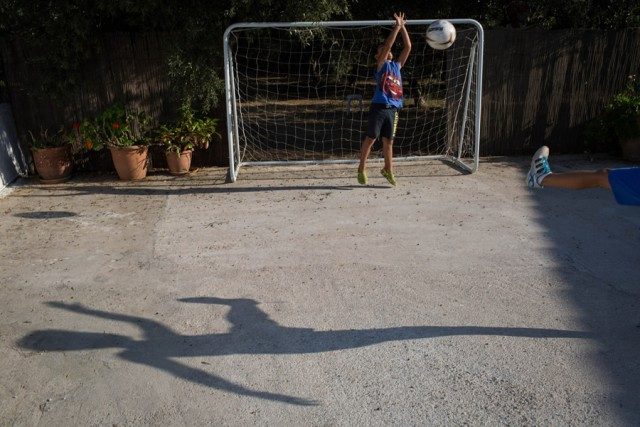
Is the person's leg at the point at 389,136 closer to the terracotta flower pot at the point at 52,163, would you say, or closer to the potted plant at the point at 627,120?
the potted plant at the point at 627,120

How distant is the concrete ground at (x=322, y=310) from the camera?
118 inches

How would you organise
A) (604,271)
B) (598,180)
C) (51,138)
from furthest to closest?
(51,138) < (604,271) < (598,180)

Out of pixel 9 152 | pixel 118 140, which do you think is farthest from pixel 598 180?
pixel 9 152

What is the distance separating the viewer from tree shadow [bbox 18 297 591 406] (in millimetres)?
3457

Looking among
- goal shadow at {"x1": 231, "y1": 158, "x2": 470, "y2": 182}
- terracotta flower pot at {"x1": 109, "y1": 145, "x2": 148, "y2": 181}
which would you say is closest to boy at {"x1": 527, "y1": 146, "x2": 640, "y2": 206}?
Answer: goal shadow at {"x1": 231, "y1": 158, "x2": 470, "y2": 182}

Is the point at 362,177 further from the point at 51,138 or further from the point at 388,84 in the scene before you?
the point at 51,138

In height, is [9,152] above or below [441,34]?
below

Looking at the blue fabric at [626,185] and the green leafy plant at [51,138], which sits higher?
the blue fabric at [626,185]

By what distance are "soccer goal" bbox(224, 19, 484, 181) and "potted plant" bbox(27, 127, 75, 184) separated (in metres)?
2.33

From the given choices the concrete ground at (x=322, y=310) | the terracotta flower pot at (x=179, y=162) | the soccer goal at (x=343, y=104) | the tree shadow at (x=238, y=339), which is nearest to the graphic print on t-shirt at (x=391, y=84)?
the soccer goal at (x=343, y=104)

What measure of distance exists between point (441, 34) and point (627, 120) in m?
3.51

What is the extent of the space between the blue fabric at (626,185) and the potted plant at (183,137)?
575 centimetres

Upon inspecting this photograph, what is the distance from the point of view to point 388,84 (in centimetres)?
673

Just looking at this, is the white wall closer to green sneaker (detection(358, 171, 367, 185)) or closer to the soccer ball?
green sneaker (detection(358, 171, 367, 185))
